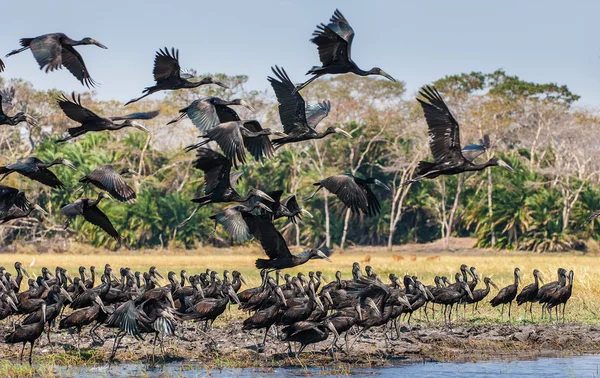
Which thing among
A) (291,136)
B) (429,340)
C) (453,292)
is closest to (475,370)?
(429,340)

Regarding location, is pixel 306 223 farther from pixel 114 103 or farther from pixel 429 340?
pixel 429 340

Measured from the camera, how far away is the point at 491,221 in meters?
47.7

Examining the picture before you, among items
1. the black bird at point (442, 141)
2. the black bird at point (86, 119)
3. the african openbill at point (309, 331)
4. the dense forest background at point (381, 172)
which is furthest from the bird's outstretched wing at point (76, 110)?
the dense forest background at point (381, 172)

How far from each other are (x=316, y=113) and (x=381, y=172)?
38.6m

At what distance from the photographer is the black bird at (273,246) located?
46.4 ft

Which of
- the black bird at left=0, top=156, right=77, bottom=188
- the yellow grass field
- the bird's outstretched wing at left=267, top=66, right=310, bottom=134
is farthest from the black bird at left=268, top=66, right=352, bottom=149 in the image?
the yellow grass field

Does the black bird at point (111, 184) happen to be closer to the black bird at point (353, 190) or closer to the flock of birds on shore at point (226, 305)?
the flock of birds on shore at point (226, 305)

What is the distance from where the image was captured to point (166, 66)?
1434 centimetres

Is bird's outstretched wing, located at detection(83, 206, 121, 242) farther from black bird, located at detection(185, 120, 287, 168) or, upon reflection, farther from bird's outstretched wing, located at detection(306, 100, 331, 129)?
bird's outstretched wing, located at detection(306, 100, 331, 129)

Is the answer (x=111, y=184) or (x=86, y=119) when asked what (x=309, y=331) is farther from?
(x=86, y=119)

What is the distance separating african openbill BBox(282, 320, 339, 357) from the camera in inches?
539

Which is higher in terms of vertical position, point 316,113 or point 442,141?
point 316,113

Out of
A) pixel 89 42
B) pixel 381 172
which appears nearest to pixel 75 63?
pixel 89 42

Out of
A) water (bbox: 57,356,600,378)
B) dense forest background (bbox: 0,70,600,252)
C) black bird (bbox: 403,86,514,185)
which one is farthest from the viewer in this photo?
dense forest background (bbox: 0,70,600,252)
